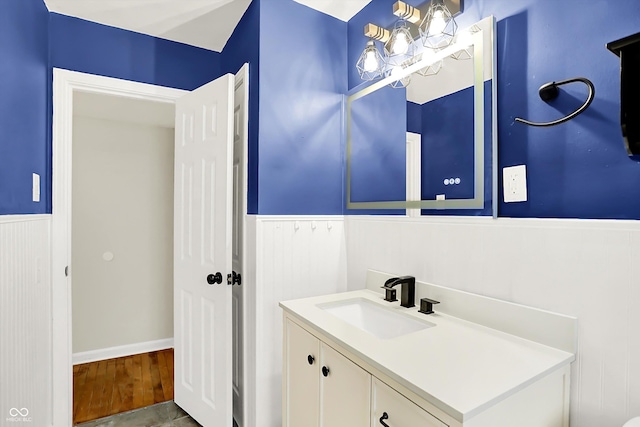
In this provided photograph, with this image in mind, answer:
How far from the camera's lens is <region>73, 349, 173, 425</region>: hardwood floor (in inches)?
87.9

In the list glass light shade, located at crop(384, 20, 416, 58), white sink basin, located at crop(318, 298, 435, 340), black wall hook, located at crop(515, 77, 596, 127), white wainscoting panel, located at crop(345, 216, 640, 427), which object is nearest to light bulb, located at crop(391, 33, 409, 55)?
glass light shade, located at crop(384, 20, 416, 58)

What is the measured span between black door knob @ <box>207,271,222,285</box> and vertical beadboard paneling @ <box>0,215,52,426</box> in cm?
77

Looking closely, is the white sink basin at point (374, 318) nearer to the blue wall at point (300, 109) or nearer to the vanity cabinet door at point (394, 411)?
the vanity cabinet door at point (394, 411)

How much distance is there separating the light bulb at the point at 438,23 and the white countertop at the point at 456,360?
118cm

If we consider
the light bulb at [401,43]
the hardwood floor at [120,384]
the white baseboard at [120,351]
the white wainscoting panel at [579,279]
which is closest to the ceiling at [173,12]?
the light bulb at [401,43]

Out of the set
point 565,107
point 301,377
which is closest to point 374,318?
point 301,377

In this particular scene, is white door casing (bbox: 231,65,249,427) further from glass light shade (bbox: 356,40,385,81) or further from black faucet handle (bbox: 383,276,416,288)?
black faucet handle (bbox: 383,276,416,288)

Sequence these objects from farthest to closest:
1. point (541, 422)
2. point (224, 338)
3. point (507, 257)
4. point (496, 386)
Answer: point (224, 338) < point (507, 257) < point (541, 422) < point (496, 386)

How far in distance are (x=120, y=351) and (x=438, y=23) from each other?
11.4 ft

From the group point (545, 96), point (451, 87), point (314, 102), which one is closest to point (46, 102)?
point (314, 102)

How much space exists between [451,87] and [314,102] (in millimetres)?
805

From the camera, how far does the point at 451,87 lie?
1.42 m

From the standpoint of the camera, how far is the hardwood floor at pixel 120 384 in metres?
2.23

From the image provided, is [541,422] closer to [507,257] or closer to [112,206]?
[507,257]
